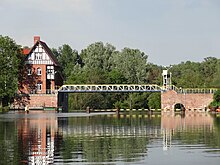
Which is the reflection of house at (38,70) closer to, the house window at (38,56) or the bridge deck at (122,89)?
the house window at (38,56)

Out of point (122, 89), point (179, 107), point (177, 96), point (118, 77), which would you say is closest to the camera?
point (177, 96)

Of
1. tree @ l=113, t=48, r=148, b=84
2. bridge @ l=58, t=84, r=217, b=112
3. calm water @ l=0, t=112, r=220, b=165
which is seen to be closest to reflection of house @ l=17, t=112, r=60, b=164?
calm water @ l=0, t=112, r=220, b=165

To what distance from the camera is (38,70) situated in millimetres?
91500

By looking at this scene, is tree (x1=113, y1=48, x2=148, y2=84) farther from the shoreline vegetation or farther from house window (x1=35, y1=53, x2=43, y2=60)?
house window (x1=35, y1=53, x2=43, y2=60)

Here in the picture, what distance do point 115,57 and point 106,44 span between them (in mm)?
5629

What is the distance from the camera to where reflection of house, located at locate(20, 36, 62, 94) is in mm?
91062

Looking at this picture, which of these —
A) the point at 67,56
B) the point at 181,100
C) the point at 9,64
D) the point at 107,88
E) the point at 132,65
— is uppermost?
the point at 67,56

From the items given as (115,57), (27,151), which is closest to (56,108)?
(115,57)

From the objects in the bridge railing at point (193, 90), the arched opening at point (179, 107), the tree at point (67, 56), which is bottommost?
the arched opening at point (179, 107)

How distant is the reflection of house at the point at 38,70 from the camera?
91.1 meters

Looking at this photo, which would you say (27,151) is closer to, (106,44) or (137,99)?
(137,99)

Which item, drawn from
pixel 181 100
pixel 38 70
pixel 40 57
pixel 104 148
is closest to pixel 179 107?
pixel 181 100

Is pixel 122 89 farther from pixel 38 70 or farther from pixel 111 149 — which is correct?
pixel 111 149

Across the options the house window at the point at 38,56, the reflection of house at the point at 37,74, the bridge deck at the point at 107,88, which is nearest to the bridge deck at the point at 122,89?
the bridge deck at the point at 107,88
